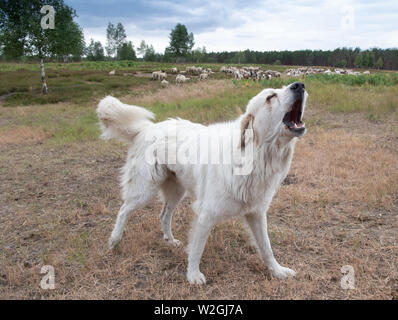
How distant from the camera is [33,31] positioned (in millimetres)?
18125

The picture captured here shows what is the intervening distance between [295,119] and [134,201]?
196cm

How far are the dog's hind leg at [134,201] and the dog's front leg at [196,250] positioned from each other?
0.67 meters

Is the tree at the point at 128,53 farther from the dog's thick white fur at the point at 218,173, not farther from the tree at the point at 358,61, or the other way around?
the dog's thick white fur at the point at 218,173

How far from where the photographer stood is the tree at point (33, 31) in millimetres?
18203

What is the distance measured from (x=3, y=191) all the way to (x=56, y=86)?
60.7 ft

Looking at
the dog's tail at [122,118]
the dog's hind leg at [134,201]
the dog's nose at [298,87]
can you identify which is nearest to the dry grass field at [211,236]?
the dog's hind leg at [134,201]

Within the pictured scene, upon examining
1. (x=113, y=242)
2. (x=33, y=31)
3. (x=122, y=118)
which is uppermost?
(x=33, y=31)

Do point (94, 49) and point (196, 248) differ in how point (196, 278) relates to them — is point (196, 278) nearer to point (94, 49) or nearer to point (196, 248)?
point (196, 248)

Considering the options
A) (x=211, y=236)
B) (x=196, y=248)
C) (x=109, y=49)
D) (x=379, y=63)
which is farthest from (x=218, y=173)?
(x=109, y=49)

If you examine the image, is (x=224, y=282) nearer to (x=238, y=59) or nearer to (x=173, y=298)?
(x=173, y=298)

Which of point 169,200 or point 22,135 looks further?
point 22,135

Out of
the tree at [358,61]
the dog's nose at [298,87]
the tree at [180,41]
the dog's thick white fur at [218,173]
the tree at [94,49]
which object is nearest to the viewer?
the dog's nose at [298,87]

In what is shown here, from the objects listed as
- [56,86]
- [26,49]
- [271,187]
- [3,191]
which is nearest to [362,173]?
[271,187]

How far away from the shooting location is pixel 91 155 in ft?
24.1
